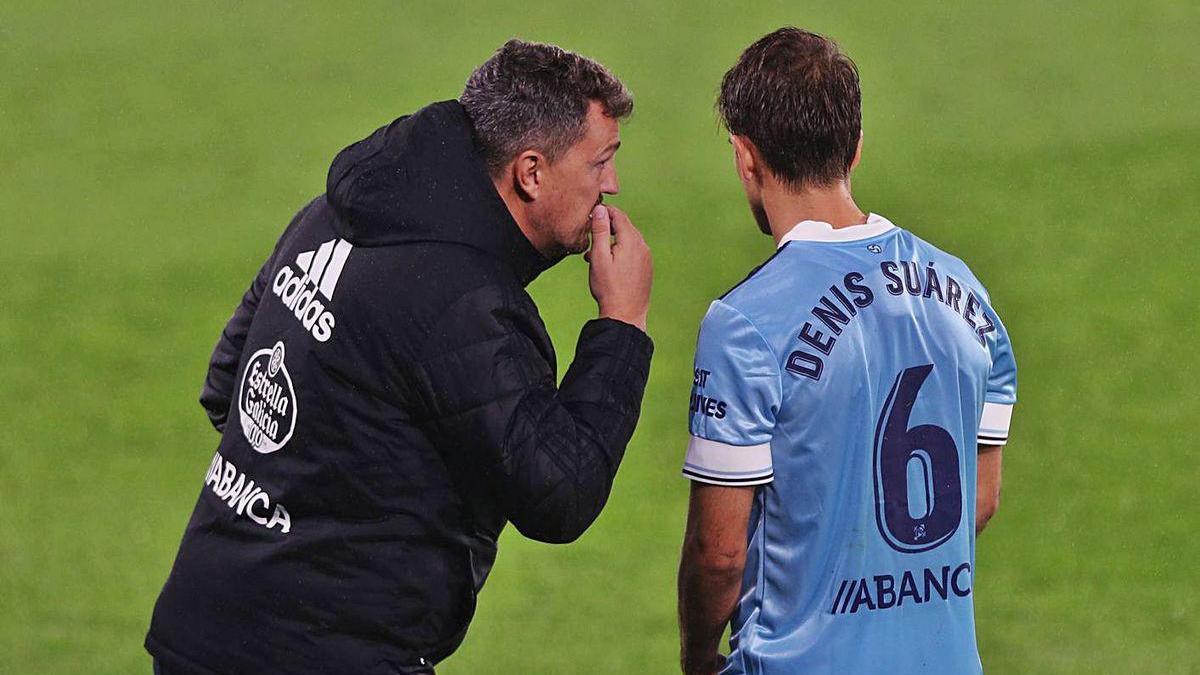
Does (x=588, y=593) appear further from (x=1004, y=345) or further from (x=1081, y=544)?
(x=1004, y=345)

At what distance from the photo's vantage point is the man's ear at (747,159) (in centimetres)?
297

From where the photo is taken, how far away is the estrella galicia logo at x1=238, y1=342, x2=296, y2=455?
3105 mm

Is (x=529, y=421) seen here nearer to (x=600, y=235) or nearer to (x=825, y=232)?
(x=600, y=235)

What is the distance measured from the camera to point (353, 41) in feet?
39.1

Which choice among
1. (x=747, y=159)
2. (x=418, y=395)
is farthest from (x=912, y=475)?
(x=418, y=395)

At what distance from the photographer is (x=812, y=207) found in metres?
2.95

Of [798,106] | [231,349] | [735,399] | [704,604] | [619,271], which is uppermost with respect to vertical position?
[798,106]

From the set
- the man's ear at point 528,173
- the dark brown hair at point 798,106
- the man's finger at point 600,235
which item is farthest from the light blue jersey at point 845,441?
the man's ear at point 528,173

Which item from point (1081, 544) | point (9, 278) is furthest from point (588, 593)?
point (9, 278)

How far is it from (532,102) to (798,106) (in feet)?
1.72

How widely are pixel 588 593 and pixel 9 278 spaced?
4.54m

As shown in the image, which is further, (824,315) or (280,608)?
(280,608)

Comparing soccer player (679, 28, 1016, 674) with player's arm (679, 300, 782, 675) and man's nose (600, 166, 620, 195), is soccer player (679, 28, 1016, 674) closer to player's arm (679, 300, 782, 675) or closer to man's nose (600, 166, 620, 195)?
player's arm (679, 300, 782, 675)

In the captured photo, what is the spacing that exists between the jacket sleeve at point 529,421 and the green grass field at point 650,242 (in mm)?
2791
